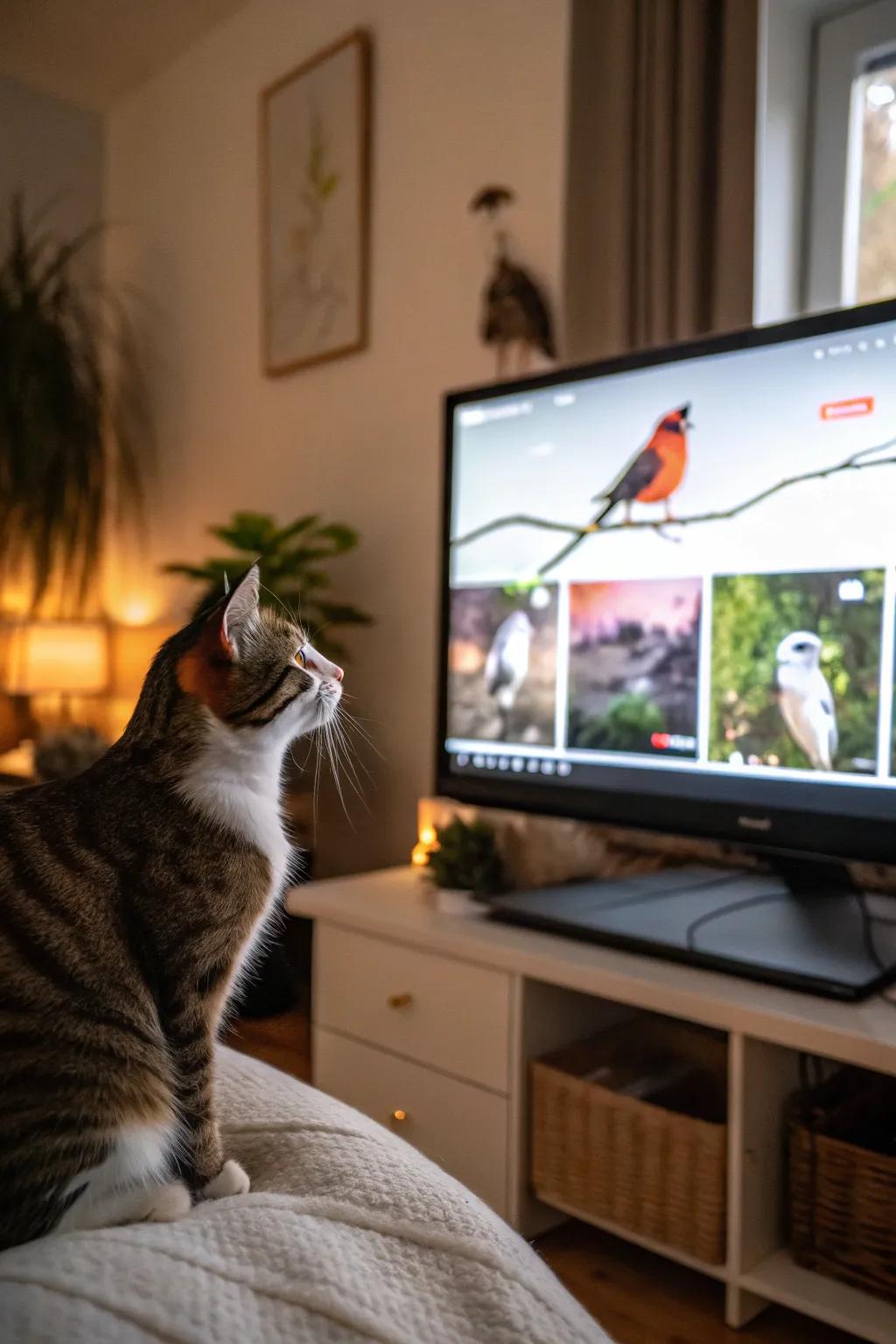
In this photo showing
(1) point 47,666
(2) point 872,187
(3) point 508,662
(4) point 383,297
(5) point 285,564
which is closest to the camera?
(3) point 508,662

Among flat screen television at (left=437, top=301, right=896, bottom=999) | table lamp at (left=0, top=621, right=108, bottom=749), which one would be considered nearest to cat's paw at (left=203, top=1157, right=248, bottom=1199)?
flat screen television at (left=437, top=301, right=896, bottom=999)

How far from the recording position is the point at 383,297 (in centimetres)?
228

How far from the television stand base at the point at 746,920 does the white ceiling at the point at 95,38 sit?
8.22 feet

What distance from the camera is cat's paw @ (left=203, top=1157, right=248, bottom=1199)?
57cm

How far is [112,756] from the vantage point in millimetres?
562

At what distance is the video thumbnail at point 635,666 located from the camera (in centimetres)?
132

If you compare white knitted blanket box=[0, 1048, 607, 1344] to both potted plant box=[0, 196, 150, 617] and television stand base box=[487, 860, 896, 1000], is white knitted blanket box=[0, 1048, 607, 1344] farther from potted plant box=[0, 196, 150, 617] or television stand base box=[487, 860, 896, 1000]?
potted plant box=[0, 196, 150, 617]

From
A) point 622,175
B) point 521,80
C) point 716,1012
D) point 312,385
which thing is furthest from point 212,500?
point 716,1012

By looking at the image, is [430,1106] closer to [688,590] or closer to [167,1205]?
[688,590]

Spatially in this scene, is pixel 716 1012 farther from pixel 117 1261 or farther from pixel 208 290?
pixel 208 290

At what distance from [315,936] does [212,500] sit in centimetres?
165

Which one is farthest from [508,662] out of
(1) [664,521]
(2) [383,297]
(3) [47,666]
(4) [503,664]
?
(3) [47,666]

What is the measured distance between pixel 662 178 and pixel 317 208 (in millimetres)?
1081

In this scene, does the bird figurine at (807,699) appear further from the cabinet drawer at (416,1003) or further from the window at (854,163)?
the window at (854,163)
